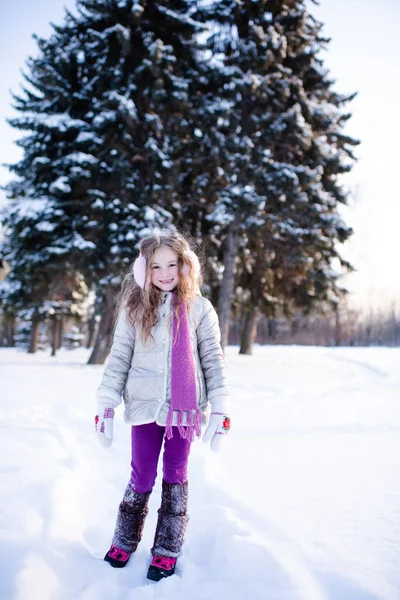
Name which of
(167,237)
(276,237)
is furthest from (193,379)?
(276,237)

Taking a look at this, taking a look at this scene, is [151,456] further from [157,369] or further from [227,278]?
[227,278]

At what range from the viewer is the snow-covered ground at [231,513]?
1737mm

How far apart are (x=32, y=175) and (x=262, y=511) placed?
451 inches

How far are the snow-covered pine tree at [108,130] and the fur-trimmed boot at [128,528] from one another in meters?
8.02

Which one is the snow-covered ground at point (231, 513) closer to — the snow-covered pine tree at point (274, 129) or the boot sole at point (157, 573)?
the boot sole at point (157, 573)

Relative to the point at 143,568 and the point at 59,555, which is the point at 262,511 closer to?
the point at 143,568

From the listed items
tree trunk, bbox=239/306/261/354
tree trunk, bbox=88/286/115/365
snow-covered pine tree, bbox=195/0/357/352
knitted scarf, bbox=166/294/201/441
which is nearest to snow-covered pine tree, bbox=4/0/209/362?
tree trunk, bbox=88/286/115/365

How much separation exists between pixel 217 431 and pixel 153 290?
3.02 ft

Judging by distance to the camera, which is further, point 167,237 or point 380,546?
point 167,237

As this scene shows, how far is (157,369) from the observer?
6.89 feet

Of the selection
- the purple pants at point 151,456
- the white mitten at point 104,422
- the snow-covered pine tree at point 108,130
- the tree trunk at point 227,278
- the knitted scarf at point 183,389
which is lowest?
the purple pants at point 151,456

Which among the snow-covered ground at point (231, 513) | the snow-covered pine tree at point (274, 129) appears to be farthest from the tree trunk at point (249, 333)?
the snow-covered ground at point (231, 513)

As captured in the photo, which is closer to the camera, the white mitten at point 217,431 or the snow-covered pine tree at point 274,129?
the white mitten at point 217,431

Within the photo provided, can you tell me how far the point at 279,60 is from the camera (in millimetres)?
10711
